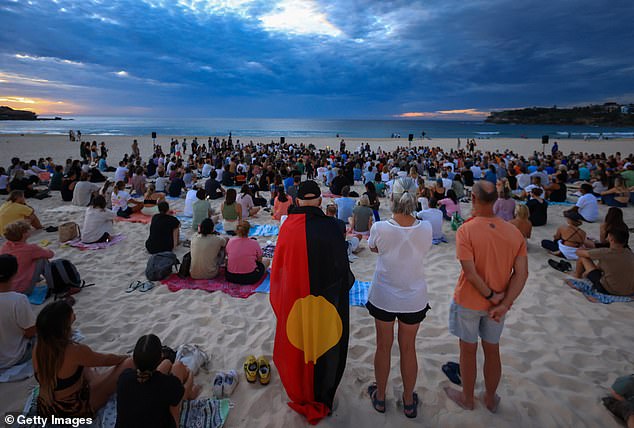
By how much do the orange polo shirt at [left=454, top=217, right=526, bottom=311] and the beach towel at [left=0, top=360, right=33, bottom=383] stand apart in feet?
12.7

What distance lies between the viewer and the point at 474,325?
99.7 inches

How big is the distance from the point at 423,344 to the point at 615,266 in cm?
310

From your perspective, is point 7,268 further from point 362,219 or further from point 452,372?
point 362,219

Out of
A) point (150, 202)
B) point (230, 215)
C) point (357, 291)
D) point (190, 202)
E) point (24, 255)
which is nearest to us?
point (24, 255)

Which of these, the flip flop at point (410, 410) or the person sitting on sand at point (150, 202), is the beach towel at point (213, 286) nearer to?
the flip flop at point (410, 410)

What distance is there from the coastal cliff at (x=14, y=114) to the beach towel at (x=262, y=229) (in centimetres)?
16154

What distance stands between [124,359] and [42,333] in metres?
0.80

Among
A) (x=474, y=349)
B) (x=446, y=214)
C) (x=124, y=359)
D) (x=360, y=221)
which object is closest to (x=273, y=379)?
(x=124, y=359)

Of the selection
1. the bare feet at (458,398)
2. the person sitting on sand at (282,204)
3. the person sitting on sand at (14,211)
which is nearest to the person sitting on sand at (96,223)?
the person sitting on sand at (14,211)

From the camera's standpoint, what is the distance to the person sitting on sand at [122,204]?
27.4 feet

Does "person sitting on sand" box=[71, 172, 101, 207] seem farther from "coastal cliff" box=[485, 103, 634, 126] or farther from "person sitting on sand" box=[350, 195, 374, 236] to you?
"coastal cliff" box=[485, 103, 634, 126]

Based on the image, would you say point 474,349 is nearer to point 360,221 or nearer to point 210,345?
point 210,345

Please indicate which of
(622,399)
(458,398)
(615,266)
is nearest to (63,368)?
(458,398)

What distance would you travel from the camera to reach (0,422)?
257cm
